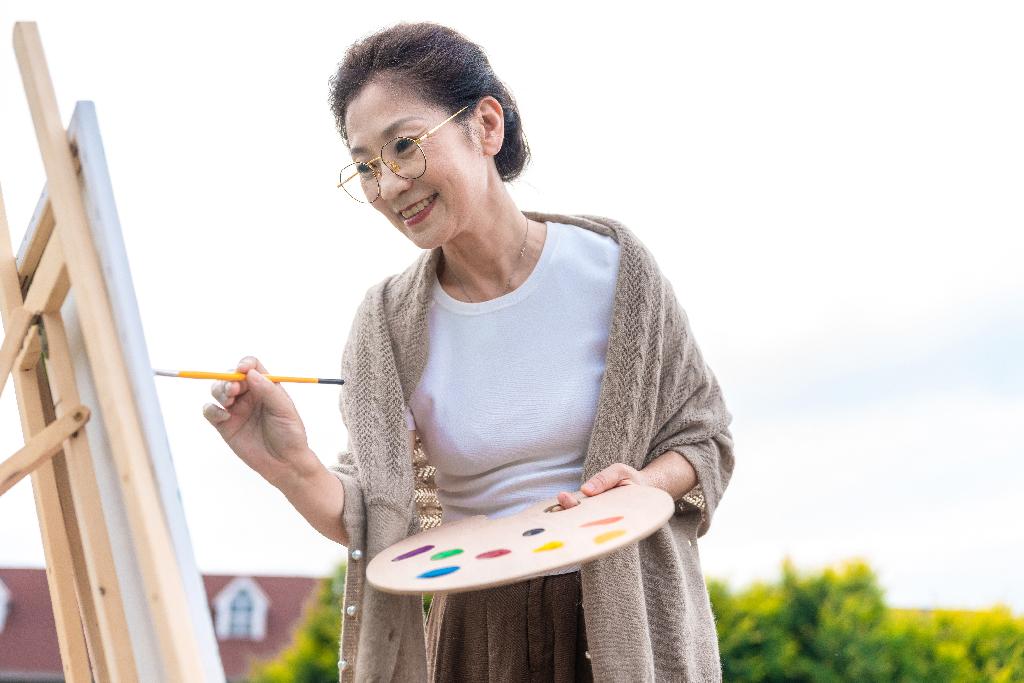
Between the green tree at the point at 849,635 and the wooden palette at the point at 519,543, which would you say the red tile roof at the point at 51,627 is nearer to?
the green tree at the point at 849,635

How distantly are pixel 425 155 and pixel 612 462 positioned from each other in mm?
593

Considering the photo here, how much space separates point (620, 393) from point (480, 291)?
0.33m

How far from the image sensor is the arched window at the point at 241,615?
32.7 ft

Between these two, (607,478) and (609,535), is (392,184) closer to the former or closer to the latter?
(607,478)

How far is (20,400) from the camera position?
1.79 m

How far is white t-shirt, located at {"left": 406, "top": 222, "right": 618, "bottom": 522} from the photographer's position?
2010mm

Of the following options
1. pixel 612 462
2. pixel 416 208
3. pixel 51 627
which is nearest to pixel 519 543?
pixel 612 462

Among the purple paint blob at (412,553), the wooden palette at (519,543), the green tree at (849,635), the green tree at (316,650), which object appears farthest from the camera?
the green tree at (316,650)

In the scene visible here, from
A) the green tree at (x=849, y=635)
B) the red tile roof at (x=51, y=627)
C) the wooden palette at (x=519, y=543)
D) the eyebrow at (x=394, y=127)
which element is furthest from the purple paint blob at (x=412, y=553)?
the red tile roof at (x=51, y=627)

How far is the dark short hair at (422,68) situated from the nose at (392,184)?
0.52 ft

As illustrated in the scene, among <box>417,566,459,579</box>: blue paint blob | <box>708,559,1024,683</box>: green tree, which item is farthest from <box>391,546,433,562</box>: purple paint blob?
<box>708,559,1024,683</box>: green tree

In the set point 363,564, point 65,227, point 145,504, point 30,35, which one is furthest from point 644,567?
point 30,35

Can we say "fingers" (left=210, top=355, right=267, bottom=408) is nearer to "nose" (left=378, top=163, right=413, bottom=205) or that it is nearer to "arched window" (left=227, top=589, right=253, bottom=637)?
"nose" (left=378, top=163, right=413, bottom=205)

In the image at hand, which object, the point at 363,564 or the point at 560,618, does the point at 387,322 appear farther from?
the point at 560,618
